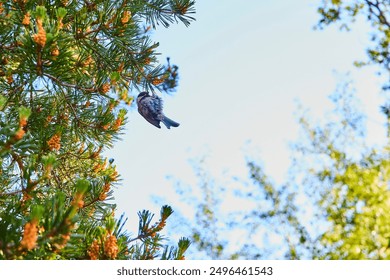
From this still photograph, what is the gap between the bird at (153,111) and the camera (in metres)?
1.92

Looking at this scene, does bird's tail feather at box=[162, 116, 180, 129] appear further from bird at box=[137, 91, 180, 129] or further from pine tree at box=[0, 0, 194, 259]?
pine tree at box=[0, 0, 194, 259]

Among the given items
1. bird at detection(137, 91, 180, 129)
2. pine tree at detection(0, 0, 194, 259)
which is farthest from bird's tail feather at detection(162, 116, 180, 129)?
pine tree at detection(0, 0, 194, 259)

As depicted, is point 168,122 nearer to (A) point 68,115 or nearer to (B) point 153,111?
(B) point 153,111

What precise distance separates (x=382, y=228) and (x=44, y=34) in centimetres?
192

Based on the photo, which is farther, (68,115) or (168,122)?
(68,115)

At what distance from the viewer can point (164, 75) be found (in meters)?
2.85

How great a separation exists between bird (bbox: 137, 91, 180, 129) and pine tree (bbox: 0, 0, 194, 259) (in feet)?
0.52

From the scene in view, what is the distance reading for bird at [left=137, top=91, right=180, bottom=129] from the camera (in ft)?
6.30

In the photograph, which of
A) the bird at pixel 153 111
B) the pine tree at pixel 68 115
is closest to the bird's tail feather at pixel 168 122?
the bird at pixel 153 111

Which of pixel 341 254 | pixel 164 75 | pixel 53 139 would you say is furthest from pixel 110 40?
pixel 341 254

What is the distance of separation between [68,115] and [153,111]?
2.16ft

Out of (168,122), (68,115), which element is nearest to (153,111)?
(168,122)

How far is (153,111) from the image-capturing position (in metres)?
1.96

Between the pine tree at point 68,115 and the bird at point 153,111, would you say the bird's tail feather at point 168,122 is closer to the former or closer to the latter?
the bird at point 153,111
